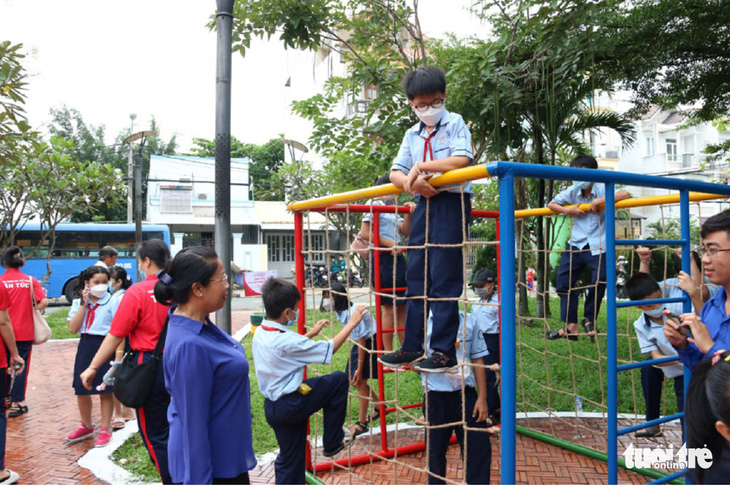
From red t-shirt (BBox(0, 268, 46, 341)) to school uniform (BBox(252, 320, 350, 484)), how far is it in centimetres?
349

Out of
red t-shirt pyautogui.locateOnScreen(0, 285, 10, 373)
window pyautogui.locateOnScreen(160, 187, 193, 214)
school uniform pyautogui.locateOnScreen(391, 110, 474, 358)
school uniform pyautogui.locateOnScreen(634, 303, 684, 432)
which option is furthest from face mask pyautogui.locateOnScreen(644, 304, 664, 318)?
window pyautogui.locateOnScreen(160, 187, 193, 214)

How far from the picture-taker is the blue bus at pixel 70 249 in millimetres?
18047

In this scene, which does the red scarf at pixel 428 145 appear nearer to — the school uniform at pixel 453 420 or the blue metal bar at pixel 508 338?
the blue metal bar at pixel 508 338

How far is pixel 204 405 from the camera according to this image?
2.15 m

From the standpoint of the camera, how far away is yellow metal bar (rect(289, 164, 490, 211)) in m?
2.36

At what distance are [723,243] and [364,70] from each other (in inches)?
196

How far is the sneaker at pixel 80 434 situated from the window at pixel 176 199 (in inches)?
1041

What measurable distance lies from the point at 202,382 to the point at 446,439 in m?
1.54

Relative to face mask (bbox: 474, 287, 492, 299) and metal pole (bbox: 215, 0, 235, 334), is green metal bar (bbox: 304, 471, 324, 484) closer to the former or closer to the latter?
metal pole (bbox: 215, 0, 235, 334)

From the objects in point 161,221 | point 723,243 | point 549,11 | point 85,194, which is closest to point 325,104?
point 549,11

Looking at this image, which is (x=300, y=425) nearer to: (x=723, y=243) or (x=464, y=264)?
(x=464, y=264)

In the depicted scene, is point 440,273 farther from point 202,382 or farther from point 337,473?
point 337,473

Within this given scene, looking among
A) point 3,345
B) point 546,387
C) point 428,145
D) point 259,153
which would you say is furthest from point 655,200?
point 259,153

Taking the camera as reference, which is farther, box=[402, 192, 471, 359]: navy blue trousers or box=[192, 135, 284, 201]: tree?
box=[192, 135, 284, 201]: tree
